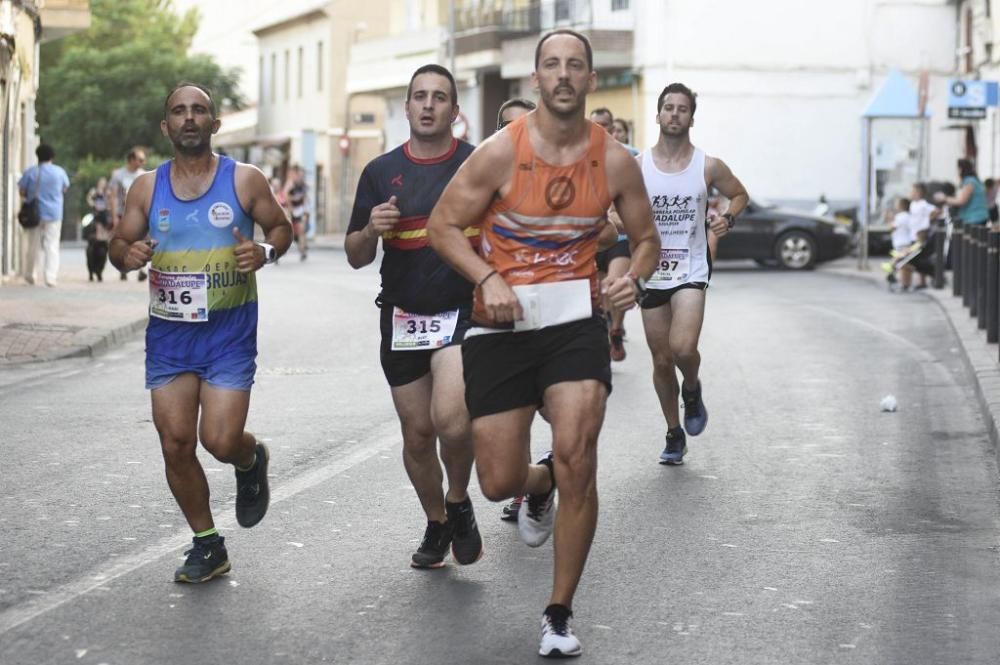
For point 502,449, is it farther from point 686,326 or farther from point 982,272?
point 982,272

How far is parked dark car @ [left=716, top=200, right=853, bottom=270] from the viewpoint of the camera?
3412cm

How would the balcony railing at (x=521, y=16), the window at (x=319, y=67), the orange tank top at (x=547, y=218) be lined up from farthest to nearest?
the window at (x=319, y=67), the balcony railing at (x=521, y=16), the orange tank top at (x=547, y=218)

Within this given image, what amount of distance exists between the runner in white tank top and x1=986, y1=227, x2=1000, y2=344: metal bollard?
6.59 metres

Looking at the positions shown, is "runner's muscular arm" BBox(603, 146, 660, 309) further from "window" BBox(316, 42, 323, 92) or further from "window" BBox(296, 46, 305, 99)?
"window" BBox(296, 46, 305, 99)

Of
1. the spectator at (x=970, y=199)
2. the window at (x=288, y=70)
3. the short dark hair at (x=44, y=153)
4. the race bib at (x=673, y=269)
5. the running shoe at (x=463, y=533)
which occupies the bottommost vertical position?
the running shoe at (x=463, y=533)

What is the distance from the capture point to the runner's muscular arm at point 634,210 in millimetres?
6191

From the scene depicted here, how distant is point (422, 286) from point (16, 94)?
25.4 meters

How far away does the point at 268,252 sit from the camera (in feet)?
23.4

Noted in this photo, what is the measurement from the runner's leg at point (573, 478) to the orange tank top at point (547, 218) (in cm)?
34

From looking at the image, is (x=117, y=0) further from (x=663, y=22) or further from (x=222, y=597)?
(x=222, y=597)

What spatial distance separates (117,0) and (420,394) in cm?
8595

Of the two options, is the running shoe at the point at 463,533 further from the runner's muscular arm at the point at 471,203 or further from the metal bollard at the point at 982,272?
the metal bollard at the point at 982,272

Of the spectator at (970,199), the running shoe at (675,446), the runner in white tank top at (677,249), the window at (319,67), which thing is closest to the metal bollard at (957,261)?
the spectator at (970,199)

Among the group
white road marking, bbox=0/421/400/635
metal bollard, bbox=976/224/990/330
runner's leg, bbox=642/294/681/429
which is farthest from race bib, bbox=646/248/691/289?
metal bollard, bbox=976/224/990/330
